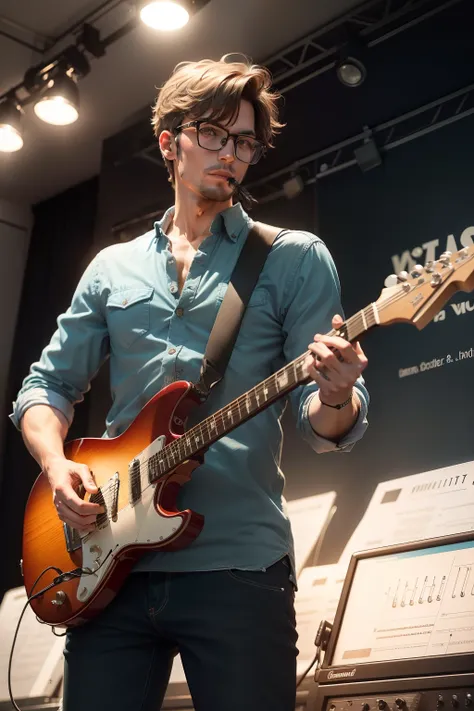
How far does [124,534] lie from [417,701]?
0.85 m

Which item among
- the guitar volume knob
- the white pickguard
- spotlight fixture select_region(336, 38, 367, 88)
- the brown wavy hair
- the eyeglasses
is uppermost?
spotlight fixture select_region(336, 38, 367, 88)

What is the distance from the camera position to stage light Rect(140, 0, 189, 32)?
13.0ft

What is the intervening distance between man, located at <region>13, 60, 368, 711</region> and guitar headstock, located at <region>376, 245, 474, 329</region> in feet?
0.30

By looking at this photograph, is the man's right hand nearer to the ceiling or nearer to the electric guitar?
the electric guitar

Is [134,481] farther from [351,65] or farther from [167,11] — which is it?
[167,11]

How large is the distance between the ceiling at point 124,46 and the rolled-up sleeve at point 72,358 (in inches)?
111

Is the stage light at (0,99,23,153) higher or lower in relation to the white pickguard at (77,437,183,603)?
higher

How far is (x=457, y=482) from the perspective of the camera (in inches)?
112

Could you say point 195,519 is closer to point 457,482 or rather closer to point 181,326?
point 181,326

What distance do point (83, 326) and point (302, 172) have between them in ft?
8.13

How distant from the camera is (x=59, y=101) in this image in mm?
4527

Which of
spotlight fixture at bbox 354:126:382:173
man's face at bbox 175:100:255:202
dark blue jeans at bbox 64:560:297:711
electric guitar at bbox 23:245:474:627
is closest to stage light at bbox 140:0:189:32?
spotlight fixture at bbox 354:126:382:173

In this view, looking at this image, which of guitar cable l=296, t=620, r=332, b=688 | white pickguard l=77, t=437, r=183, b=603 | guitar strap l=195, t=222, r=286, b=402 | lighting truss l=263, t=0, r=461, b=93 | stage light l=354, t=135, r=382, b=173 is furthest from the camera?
lighting truss l=263, t=0, r=461, b=93

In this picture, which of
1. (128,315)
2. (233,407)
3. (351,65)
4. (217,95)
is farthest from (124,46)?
(233,407)
